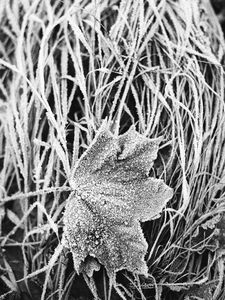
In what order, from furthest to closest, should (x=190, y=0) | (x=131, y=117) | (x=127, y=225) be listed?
(x=190, y=0)
(x=131, y=117)
(x=127, y=225)

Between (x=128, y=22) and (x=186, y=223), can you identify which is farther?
(x=128, y=22)

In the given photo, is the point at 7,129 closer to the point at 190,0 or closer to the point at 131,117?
the point at 131,117

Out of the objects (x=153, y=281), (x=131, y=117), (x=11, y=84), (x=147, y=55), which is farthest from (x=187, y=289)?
(x=11, y=84)

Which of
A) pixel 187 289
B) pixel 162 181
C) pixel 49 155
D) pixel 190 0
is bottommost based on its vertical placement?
pixel 187 289
